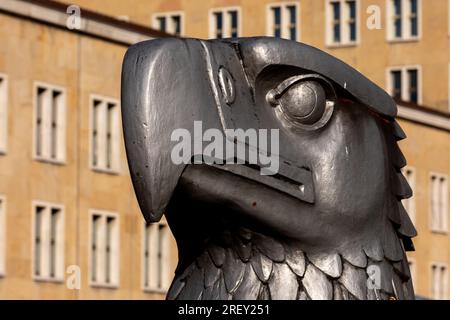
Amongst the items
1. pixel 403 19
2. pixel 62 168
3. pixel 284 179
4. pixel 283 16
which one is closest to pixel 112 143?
pixel 62 168

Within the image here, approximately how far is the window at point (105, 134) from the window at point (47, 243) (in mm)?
2123

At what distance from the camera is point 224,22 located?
→ 7712cm

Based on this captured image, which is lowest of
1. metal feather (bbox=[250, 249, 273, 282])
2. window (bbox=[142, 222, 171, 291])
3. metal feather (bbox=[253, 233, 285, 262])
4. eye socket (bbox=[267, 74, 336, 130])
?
window (bbox=[142, 222, 171, 291])

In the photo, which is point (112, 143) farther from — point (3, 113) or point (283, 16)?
point (283, 16)

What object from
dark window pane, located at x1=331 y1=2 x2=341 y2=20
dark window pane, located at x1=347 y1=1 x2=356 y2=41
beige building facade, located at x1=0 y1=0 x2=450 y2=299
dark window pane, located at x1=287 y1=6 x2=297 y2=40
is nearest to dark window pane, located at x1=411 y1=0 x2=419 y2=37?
dark window pane, located at x1=347 y1=1 x2=356 y2=41

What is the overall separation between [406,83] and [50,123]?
25495mm

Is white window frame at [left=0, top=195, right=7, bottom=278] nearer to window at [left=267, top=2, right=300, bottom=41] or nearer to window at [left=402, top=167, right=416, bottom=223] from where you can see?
window at [left=402, top=167, right=416, bottom=223]

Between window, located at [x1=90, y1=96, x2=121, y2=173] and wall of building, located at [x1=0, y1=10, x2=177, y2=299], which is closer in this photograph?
wall of building, located at [x1=0, y1=10, x2=177, y2=299]

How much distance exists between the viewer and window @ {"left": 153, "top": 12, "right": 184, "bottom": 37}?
253 feet

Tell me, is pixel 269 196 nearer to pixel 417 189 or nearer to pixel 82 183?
pixel 82 183

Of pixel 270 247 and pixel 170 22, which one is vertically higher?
pixel 170 22

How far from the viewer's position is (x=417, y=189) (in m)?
67.4

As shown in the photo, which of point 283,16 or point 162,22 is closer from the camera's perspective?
point 283,16

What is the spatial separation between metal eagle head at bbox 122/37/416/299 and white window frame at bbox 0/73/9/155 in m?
45.5
